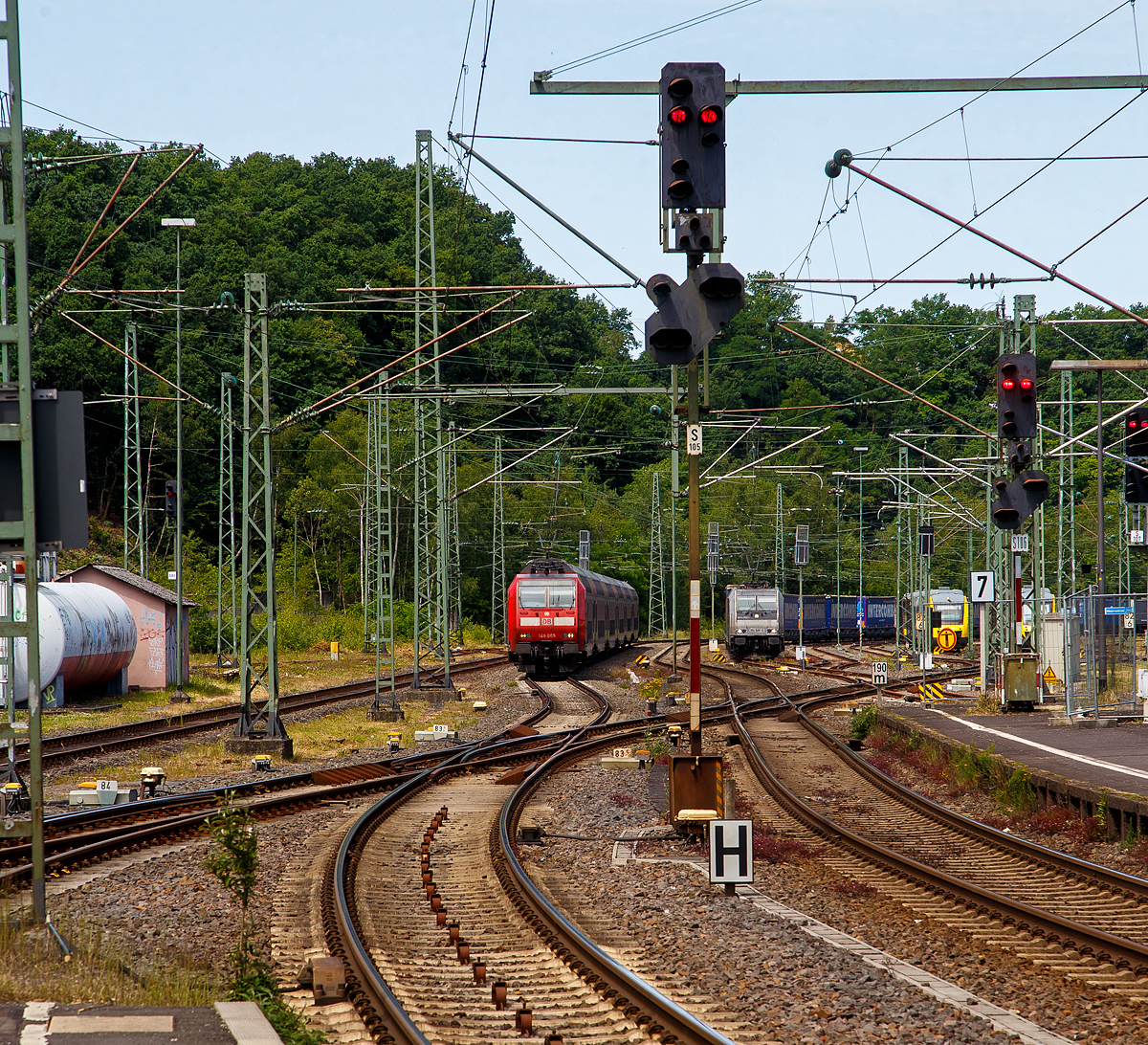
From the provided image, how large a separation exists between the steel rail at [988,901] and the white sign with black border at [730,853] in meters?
1.88

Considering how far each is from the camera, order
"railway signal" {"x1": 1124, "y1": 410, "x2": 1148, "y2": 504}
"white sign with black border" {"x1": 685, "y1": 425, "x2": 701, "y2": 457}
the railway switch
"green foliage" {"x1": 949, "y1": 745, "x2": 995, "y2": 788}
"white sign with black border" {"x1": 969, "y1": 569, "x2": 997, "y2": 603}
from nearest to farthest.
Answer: "white sign with black border" {"x1": 685, "y1": 425, "x2": 701, "y2": 457}, the railway switch, "green foliage" {"x1": 949, "y1": 745, "x2": 995, "y2": 788}, "railway signal" {"x1": 1124, "y1": 410, "x2": 1148, "y2": 504}, "white sign with black border" {"x1": 969, "y1": 569, "x2": 997, "y2": 603}

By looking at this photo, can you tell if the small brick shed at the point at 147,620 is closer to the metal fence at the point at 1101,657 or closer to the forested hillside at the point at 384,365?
the forested hillside at the point at 384,365

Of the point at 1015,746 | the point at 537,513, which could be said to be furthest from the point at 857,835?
the point at 537,513

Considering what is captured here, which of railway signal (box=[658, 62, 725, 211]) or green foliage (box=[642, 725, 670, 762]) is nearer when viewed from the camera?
railway signal (box=[658, 62, 725, 211])

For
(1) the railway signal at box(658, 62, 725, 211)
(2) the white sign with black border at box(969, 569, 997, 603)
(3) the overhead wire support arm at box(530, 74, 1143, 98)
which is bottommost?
(2) the white sign with black border at box(969, 569, 997, 603)

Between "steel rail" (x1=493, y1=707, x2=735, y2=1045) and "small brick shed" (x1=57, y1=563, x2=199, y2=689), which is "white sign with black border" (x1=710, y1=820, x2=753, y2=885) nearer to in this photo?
"steel rail" (x1=493, y1=707, x2=735, y2=1045)

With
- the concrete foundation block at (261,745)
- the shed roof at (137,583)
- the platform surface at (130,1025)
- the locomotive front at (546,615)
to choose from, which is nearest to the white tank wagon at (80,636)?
the shed roof at (137,583)

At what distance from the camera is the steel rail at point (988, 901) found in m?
8.86

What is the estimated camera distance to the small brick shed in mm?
36906

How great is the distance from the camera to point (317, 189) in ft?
269

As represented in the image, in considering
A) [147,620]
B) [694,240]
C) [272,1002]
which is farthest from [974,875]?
[147,620]

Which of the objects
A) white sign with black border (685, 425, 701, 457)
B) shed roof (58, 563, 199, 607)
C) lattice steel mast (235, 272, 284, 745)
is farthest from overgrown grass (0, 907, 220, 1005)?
shed roof (58, 563, 199, 607)

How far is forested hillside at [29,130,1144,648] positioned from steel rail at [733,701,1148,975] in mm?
44433

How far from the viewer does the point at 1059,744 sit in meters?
20.0
